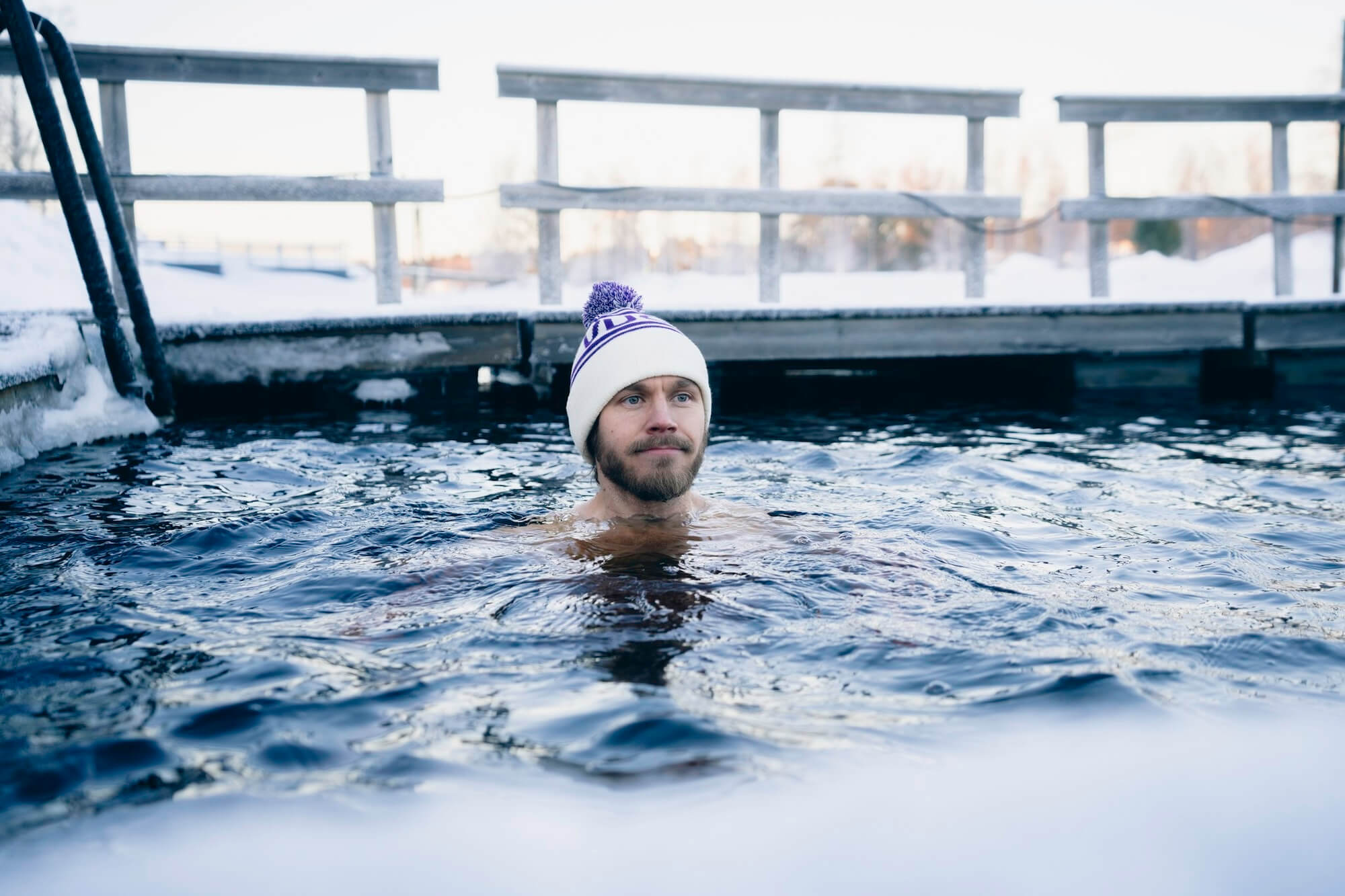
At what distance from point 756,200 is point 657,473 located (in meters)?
4.97

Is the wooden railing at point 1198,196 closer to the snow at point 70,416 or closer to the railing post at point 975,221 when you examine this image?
the railing post at point 975,221

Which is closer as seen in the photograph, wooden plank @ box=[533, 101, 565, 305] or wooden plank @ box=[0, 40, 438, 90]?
wooden plank @ box=[0, 40, 438, 90]

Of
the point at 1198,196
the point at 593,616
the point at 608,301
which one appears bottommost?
the point at 593,616

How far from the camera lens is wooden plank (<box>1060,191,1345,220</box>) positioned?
29.5ft

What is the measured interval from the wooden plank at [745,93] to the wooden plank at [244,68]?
71 centimetres

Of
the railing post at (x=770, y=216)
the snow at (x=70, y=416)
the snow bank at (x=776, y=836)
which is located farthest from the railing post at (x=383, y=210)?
the snow bank at (x=776, y=836)

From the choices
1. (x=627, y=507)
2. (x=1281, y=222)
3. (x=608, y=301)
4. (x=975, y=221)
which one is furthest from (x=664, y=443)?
(x=1281, y=222)

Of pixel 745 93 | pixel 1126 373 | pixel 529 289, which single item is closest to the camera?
pixel 745 93

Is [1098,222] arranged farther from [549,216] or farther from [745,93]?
[549,216]

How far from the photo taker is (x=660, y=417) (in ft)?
12.9

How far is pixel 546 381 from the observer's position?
7.90 metres

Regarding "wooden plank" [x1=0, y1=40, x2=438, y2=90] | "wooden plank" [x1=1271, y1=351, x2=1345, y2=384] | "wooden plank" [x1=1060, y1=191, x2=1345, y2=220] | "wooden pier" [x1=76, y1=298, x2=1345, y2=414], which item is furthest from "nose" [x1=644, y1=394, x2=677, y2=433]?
"wooden plank" [x1=1271, y1=351, x2=1345, y2=384]

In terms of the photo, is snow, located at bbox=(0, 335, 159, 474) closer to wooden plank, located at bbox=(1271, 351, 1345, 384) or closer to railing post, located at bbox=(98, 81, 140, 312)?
railing post, located at bbox=(98, 81, 140, 312)

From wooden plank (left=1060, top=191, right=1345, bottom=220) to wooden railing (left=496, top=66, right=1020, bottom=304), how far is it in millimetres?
653
